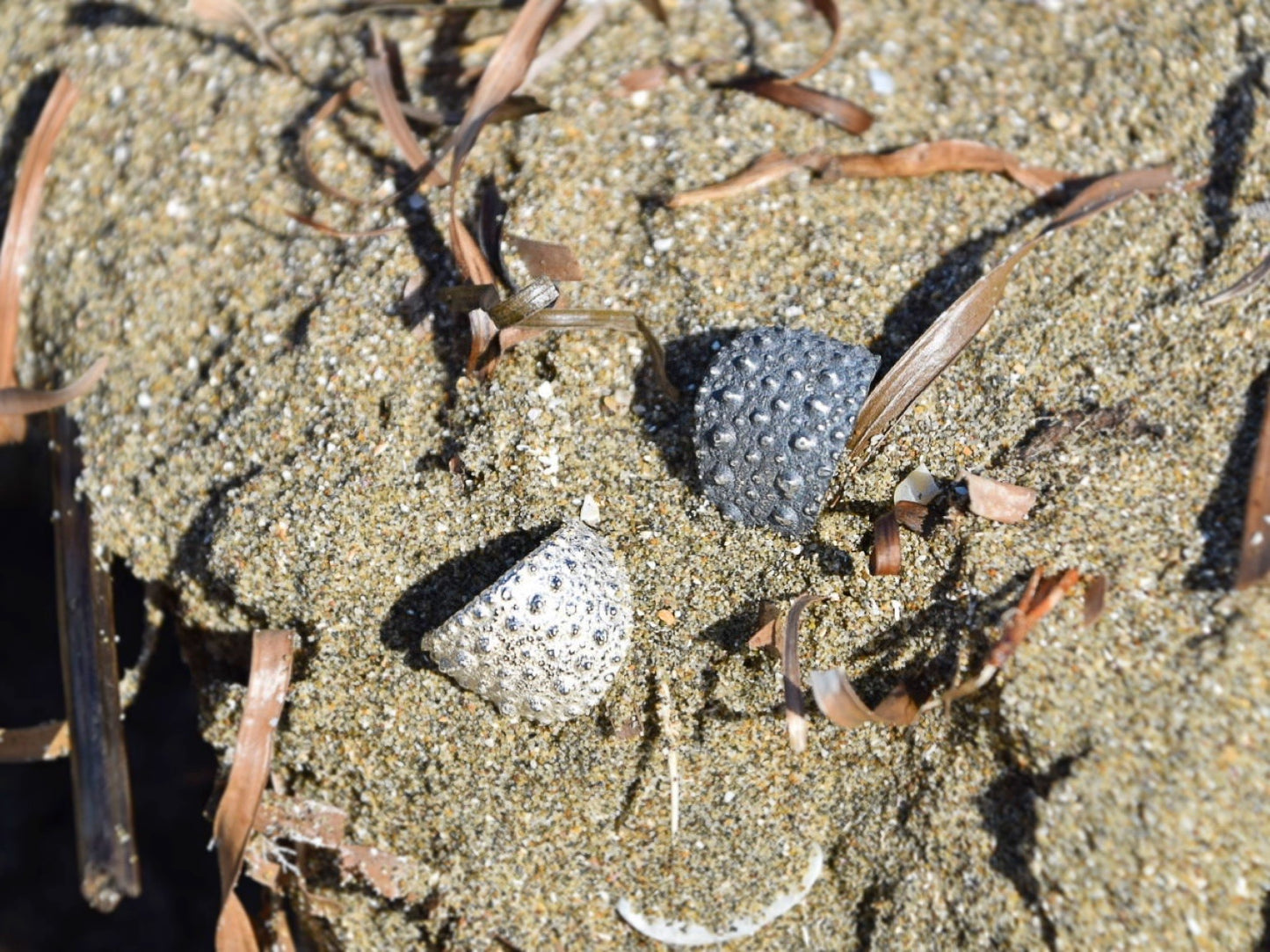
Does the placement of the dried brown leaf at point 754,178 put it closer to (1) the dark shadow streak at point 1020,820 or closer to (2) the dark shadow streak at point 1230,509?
(2) the dark shadow streak at point 1230,509

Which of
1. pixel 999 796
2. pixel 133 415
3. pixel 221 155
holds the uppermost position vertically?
pixel 221 155

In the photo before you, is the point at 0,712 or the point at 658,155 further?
the point at 0,712

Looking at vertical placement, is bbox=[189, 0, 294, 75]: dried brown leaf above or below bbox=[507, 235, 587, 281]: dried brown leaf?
above

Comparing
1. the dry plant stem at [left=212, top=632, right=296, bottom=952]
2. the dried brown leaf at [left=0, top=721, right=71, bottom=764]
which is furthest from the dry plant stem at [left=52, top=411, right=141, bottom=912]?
the dry plant stem at [left=212, top=632, right=296, bottom=952]

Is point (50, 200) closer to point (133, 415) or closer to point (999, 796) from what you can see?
point (133, 415)

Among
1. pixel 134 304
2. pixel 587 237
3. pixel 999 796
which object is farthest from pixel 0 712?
pixel 999 796

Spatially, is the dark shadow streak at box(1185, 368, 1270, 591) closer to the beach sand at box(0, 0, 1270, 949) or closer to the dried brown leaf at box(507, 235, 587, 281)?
the beach sand at box(0, 0, 1270, 949)

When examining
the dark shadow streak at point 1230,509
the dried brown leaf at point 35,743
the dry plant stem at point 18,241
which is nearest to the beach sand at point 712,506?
the dark shadow streak at point 1230,509
